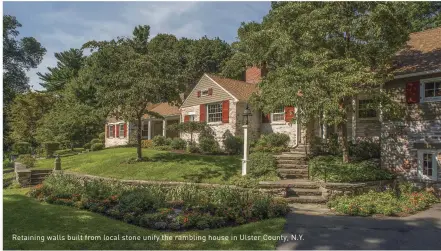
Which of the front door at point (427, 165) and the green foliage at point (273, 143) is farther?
the green foliage at point (273, 143)

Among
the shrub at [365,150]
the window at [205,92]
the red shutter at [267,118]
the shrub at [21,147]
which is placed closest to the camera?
the shrub at [365,150]

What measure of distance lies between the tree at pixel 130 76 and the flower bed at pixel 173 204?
4622 millimetres

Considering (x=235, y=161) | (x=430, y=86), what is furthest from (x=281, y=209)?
(x=430, y=86)

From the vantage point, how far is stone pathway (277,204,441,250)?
6.00m

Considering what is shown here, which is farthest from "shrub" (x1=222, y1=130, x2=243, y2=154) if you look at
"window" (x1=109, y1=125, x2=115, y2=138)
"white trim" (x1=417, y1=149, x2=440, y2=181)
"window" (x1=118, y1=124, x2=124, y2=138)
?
"window" (x1=109, y1=125, x2=115, y2=138)

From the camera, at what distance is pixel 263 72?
829 inches

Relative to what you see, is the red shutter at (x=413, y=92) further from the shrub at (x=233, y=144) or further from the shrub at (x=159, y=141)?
the shrub at (x=159, y=141)

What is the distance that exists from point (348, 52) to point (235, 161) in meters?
7.13

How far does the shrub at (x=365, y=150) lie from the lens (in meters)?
13.4

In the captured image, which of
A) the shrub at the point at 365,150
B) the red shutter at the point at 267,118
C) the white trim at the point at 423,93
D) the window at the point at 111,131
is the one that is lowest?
the shrub at the point at 365,150

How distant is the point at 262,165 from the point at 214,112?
820 cm

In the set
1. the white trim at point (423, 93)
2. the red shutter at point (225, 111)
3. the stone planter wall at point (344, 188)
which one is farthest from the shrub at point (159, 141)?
the white trim at point (423, 93)

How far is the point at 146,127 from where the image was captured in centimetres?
2847

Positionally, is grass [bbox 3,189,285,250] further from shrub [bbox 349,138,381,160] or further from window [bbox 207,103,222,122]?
window [bbox 207,103,222,122]
